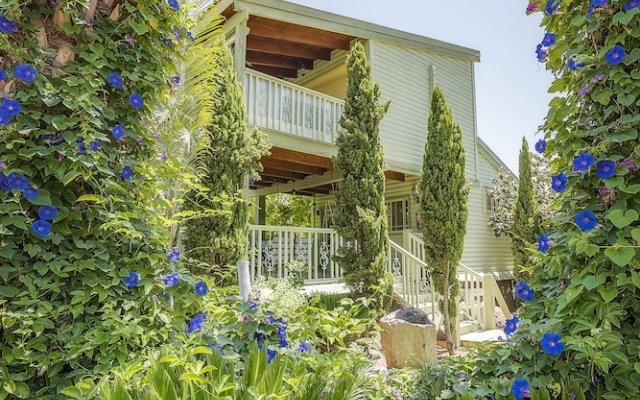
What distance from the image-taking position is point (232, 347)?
1765 millimetres

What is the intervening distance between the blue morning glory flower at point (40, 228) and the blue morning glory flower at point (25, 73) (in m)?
0.57

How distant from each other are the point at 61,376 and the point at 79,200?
2.29 feet

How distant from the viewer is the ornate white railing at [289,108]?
283 inches

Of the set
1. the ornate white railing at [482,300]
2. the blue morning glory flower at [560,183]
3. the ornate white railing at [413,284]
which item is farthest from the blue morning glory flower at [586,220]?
the ornate white railing at [482,300]

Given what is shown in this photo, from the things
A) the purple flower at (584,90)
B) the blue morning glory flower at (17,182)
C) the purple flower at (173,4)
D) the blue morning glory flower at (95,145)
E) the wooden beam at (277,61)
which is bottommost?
the blue morning glory flower at (17,182)

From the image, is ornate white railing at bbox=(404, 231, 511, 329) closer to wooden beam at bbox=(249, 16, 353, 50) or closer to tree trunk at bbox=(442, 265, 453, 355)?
tree trunk at bbox=(442, 265, 453, 355)

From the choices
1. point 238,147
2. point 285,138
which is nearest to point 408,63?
point 285,138

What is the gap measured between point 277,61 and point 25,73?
9.57 meters

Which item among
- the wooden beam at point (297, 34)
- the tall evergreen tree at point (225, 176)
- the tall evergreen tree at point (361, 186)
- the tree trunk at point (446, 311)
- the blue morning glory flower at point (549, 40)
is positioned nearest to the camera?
the blue morning glory flower at point (549, 40)

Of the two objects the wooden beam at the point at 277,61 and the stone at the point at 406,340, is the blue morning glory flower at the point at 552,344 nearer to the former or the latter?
the stone at the point at 406,340

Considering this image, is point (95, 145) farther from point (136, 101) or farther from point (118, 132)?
point (136, 101)

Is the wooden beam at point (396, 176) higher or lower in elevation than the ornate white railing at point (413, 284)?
higher

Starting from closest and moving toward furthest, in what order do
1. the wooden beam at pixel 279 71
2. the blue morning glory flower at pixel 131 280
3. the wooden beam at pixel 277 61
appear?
1. the blue morning glory flower at pixel 131 280
2. the wooden beam at pixel 277 61
3. the wooden beam at pixel 279 71

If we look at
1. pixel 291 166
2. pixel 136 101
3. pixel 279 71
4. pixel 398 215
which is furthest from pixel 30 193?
pixel 279 71
